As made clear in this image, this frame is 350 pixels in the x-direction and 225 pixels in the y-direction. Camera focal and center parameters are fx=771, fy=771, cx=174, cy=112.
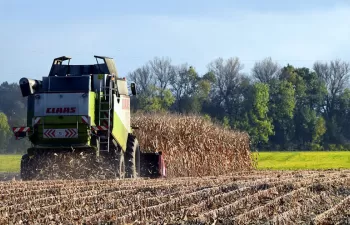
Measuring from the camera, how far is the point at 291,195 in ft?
44.1

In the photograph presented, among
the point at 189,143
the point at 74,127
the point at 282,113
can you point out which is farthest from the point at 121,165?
the point at 282,113

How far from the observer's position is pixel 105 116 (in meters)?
19.4

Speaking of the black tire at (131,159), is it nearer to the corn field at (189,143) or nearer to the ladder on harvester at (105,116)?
the ladder on harvester at (105,116)

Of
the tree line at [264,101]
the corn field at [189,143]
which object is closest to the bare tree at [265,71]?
the tree line at [264,101]

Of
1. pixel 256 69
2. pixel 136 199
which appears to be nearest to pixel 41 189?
pixel 136 199

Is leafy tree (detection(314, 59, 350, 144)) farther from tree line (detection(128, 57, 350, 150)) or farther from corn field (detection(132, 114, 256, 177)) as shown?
corn field (detection(132, 114, 256, 177))

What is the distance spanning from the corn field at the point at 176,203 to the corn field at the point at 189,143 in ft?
29.3

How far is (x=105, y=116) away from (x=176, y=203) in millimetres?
7354

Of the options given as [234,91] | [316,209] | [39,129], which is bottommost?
[316,209]

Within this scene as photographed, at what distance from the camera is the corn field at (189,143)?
2583 centimetres

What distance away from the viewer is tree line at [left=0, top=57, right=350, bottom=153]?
6638cm

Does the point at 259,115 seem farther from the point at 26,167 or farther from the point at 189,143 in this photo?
the point at 26,167

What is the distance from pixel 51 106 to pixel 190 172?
27.9 feet

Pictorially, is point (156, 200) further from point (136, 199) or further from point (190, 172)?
point (190, 172)
